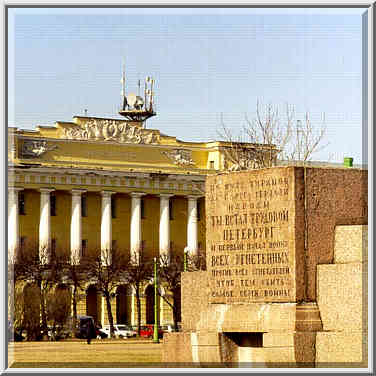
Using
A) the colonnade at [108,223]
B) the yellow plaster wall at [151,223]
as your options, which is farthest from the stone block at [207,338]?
the yellow plaster wall at [151,223]

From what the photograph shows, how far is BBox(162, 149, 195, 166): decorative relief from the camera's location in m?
92.3

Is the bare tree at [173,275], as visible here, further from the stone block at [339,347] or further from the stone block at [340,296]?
the stone block at [339,347]

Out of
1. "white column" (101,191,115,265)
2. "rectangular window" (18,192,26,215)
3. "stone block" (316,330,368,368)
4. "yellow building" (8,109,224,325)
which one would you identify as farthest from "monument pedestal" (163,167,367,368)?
"rectangular window" (18,192,26,215)

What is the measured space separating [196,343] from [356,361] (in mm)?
2829

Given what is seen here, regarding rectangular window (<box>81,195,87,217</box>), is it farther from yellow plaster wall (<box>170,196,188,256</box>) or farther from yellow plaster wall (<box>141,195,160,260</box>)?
yellow plaster wall (<box>170,196,188,256</box>)

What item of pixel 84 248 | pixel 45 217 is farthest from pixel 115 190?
pixel 84 248

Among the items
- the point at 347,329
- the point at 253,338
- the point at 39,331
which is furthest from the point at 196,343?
the point at 39,331

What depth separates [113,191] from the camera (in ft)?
298

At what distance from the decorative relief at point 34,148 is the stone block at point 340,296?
66.6 metres

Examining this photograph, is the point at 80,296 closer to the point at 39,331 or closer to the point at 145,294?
the point at 145,294

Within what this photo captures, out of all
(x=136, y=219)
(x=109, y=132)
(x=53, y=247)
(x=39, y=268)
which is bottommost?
(x=39, y=268)

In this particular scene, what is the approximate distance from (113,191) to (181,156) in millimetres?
4573

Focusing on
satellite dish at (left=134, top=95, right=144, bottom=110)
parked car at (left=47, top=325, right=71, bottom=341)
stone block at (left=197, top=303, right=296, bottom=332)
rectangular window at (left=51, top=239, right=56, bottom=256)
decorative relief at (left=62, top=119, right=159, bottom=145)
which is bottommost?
parked car at (left=47, top=325, right=71, bottom=341)

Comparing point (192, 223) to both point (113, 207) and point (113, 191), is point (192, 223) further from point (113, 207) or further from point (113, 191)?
point (113, 191)
